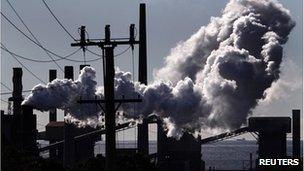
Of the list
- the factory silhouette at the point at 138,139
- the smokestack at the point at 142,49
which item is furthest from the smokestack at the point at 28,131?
the smokestack at the point at 142,49

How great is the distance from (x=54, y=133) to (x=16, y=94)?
4027 centimetres

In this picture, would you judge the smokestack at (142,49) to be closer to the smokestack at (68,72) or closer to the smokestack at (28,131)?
the smokestack at (68,72)

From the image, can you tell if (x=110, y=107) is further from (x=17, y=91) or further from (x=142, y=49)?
(x=17, y=91)

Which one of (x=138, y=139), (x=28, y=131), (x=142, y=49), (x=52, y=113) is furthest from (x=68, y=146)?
(x=28, y=131)

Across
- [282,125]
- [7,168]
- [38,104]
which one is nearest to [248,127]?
[282,125]

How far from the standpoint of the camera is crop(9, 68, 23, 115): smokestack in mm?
146000

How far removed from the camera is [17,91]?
500 ft

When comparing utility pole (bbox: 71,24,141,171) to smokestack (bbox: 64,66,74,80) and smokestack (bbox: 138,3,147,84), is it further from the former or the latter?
smokestack (bbox: 64,66,74,80)

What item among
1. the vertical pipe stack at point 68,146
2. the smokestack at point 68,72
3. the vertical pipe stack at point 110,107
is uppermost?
the smokestack at point 68,72

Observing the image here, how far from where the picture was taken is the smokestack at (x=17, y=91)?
479ft

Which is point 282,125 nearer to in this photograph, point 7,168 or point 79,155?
point 79,155

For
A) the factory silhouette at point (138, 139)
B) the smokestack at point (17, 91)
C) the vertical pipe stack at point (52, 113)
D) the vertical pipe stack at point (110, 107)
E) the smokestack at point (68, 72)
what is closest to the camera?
the vertical pipe stack at point (110, 107)

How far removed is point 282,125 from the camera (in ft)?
642

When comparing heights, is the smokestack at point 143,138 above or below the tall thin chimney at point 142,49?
below
